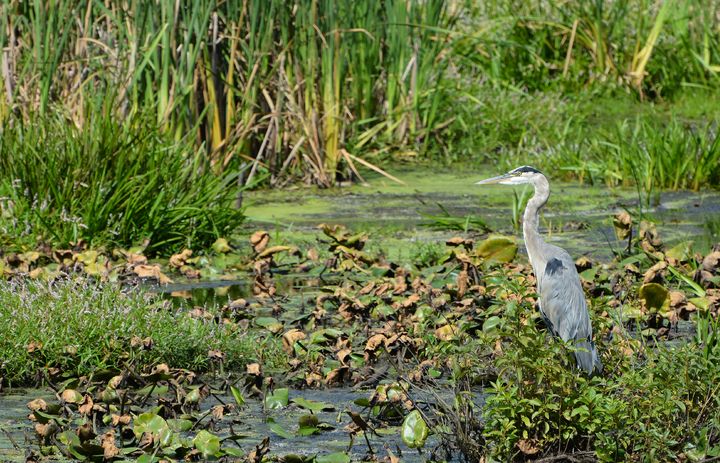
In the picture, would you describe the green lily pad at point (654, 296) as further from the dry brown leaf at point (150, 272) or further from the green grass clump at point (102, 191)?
the green grass clump at point (102, 191)

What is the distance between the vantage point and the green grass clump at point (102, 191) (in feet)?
23.7

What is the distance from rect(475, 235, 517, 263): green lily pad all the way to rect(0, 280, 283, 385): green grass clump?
1.80 m

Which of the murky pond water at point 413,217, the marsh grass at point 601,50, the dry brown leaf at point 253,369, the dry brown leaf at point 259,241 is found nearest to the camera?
the dry brown leaf at point 253,369

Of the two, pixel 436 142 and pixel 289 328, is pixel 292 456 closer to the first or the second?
pixel 289 328

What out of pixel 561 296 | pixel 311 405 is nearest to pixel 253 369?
pixel 311 405

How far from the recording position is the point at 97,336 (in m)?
5.10

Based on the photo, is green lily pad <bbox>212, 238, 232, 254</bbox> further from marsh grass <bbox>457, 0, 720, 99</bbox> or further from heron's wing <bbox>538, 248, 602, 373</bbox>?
marsh grass <bbox>457, 0, 720, 99</bbox>

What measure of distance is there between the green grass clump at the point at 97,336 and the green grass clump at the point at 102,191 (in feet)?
5.96

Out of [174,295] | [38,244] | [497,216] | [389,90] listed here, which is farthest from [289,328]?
[389,90]

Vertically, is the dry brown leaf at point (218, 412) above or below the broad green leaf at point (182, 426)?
above

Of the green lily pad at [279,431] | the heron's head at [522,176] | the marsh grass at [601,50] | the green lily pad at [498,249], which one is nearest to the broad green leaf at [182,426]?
the green lily pad at [279,431]

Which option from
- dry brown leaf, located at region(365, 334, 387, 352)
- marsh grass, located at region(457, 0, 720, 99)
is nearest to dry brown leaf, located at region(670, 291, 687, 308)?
dry brown leaf, located at region(365, 334, 387, 352)

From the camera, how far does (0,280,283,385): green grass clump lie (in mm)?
4977

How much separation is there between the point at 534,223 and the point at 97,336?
1.71 meters
